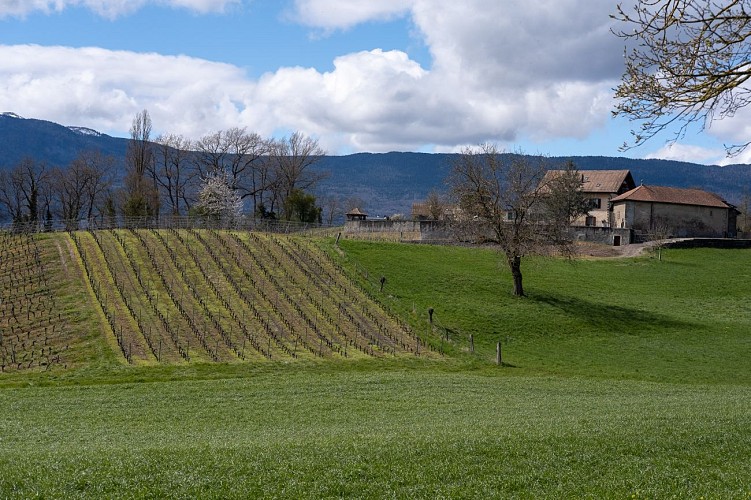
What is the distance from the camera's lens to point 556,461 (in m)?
11.6

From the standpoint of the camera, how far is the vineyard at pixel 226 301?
3228 cm

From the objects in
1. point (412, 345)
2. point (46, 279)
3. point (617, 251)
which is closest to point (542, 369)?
point (412, 345)

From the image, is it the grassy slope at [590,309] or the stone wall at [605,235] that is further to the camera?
the stone wall at [605,235]

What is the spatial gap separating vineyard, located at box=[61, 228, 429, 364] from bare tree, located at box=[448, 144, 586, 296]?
9.18m

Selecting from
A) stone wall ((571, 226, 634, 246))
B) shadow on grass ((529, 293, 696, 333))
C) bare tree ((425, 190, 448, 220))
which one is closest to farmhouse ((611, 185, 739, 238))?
stone wall ((571, 226, 634, 246))

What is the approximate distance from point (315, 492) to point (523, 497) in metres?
2.92

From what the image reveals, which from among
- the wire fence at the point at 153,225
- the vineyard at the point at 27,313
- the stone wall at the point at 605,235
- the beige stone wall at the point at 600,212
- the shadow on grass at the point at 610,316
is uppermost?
the beige stone wall at the point at 600,212

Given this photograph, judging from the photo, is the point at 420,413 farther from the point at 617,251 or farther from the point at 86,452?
the point at 617,251

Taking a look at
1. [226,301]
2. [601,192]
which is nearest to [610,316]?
[226,301]

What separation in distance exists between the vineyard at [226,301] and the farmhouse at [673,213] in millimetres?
45703

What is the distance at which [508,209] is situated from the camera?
4688cm

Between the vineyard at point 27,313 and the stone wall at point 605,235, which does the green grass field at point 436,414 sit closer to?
the vineyard at point 27,313

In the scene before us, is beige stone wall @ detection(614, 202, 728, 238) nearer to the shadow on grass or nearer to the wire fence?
the wire fence

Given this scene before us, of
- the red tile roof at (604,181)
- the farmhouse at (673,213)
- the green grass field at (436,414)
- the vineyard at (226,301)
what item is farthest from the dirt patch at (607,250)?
the vineyard at (226,301)
